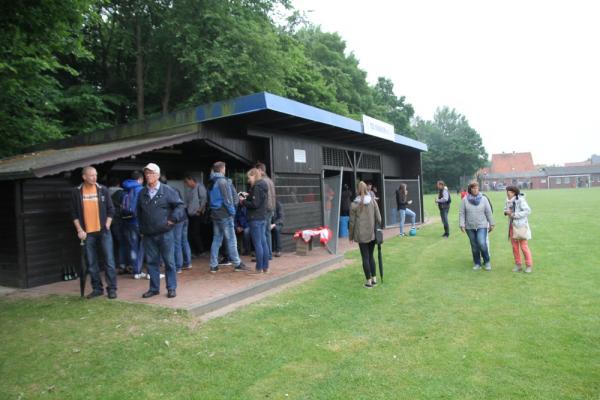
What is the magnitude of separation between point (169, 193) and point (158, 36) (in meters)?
15.2

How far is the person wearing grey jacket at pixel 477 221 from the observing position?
793 centimetres

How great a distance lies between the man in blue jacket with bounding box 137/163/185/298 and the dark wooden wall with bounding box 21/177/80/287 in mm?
2826

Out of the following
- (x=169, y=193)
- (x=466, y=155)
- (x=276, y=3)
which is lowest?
(x=169, y=193)

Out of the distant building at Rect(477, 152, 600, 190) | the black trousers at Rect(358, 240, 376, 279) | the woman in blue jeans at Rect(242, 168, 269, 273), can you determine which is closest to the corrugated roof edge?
the woman in blue jeans at Rect(242, 168, 269, 273)

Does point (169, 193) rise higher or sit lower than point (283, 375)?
higher

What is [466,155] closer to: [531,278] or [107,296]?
[531,278]

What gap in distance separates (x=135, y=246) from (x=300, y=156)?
499 cm

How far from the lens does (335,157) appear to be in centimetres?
1292

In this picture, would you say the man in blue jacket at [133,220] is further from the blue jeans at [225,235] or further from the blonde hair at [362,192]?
the blonde hair at [362,192]

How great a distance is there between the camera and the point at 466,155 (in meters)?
60.9

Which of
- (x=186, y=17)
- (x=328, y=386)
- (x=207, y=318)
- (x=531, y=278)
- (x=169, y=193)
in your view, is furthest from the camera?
(x=186, y=17)

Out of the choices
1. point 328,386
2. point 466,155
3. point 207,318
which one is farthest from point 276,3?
point 466,155

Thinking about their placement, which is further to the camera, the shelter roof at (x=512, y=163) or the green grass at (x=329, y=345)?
the shelter roof at (x=512, y=163)

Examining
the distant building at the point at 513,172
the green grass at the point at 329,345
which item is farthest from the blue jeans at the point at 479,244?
the distant building at the point at 513,172
